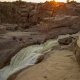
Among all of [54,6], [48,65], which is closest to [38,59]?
[48,65]

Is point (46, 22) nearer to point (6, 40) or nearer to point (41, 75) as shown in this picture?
point (6, 40)

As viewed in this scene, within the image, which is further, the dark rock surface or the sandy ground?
the dark rock surface

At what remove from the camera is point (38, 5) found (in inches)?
860

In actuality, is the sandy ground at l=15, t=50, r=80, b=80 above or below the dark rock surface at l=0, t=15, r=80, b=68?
above

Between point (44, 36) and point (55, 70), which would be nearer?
point (55, 70)

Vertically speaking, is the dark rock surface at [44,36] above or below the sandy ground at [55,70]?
below

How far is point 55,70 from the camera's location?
213 inches

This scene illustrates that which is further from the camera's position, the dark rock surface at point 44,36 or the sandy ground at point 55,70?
the dark rock surface at point 44,36

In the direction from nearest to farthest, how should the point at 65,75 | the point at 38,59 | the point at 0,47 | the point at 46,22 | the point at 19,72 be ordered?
the point at 65,75 → the point at 19,72 → the point at 38,59 → the point at 0,47 → the point at 46,22

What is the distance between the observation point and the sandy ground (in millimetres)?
4965

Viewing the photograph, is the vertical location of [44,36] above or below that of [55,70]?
below

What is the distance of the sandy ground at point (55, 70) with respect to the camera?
4.96 m

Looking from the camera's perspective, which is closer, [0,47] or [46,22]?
[0,47]

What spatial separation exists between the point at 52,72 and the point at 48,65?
2.16 feet
